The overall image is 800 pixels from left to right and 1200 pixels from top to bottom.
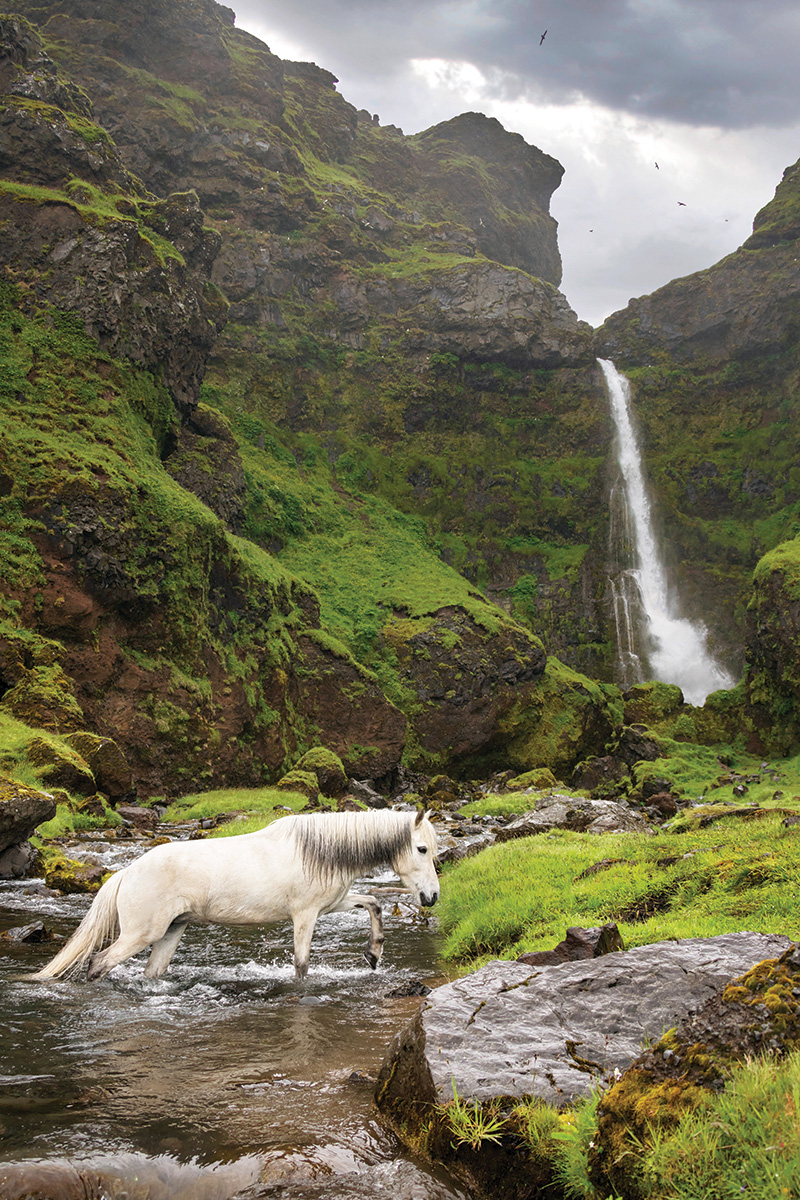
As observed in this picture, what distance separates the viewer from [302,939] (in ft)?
32.0

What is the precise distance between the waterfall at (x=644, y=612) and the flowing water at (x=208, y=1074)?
60.5 meters

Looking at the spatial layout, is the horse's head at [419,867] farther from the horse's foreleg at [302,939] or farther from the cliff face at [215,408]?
the cliff face at [215,408]

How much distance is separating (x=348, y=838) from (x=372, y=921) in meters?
1.20

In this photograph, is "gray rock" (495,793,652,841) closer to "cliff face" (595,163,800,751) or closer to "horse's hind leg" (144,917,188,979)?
"horse's hind leg" (144,917,188,979)

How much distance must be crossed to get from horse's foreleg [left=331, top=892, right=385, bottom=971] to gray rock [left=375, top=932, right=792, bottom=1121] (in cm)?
456

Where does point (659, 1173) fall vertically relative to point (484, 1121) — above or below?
above

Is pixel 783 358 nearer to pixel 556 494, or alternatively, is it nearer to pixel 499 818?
pixel 556 494

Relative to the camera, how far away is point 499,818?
92.4 feet

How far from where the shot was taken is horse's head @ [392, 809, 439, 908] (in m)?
10.5

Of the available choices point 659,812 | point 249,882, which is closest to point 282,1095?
point 249,882

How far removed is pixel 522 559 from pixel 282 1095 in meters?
71.6

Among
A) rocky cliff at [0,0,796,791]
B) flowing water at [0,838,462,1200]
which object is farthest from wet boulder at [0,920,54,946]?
rocky cliff at [0,0,796,791]

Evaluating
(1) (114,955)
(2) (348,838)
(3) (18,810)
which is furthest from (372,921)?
(3) (18,810)

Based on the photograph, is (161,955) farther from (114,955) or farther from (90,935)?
(90,935)
